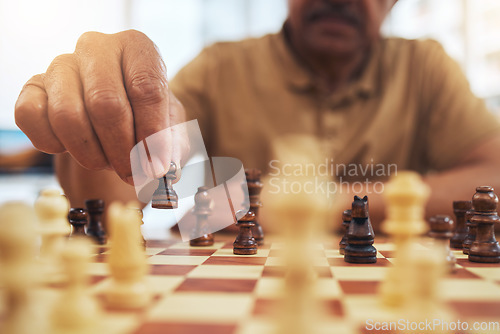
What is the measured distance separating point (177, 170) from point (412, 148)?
1.88 m

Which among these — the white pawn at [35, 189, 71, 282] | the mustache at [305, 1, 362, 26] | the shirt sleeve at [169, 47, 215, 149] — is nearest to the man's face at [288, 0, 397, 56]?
the mustache at [305, 1, 362, 26]

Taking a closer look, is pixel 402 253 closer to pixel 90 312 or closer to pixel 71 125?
pixel 90 312

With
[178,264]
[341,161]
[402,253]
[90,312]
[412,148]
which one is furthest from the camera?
[412,148]

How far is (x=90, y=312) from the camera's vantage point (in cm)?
59

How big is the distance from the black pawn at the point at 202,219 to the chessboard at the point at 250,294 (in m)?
0.20

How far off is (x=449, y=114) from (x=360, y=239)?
1757 mm

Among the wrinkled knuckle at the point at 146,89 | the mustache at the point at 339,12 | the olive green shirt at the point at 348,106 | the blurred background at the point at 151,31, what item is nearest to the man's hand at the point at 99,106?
the wrinkled knuckle at the point at 146,89

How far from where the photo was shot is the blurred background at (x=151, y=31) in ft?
15.2

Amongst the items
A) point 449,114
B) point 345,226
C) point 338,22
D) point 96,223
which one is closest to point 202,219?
point 96,223

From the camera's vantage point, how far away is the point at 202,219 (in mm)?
1452

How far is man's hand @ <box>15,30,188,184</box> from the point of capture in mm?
1161

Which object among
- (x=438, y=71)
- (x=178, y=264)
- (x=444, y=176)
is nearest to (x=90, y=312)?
(x=178, y=264)

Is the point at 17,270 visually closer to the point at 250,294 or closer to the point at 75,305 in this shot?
the point at 75,305

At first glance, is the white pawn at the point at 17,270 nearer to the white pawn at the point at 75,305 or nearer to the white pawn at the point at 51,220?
the white pawn at the point at 75,305
